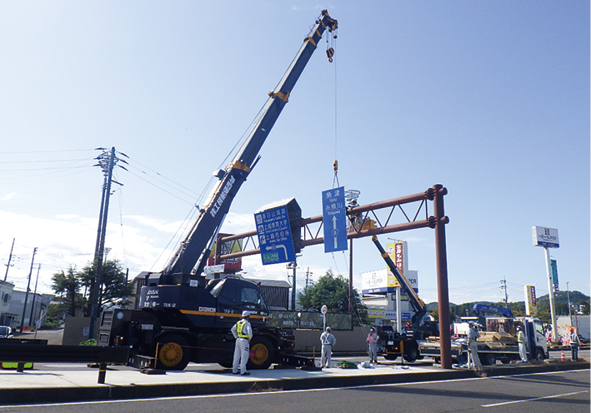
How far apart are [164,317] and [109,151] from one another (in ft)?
73.7

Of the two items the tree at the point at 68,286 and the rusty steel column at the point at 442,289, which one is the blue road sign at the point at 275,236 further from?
the tree at the point at 68,286

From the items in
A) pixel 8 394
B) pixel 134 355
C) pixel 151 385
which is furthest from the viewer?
pixel 134 355

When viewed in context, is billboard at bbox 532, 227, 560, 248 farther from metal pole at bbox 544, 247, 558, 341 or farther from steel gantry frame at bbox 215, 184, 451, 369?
steel gantry frame at bbox 215, 184, 451, 369

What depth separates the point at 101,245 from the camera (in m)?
26.7

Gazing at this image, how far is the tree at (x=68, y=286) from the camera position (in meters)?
31.2

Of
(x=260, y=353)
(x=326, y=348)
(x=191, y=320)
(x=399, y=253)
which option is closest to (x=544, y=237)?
(x=399, y=253)

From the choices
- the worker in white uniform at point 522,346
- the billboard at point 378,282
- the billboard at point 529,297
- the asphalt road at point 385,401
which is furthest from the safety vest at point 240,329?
the billboard at point 529,297

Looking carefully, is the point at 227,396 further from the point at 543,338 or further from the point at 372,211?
the point at 543,338

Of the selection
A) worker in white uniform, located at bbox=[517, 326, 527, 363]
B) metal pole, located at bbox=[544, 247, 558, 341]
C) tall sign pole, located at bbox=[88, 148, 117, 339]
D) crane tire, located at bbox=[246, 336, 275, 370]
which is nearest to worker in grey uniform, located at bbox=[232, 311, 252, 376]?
crane tire, located at bbox=[246, 336, 275, 370]

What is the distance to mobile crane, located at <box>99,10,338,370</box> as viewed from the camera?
468 inches

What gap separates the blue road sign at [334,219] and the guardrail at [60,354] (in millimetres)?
11885

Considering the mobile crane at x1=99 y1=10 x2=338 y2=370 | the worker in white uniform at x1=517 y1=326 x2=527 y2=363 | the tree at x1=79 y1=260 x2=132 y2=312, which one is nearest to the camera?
the mobile crane at x1=99 y1=10 x2=338 y2=370

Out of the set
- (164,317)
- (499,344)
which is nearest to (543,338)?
(499,344)

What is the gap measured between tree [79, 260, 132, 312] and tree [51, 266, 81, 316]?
0.88 m
